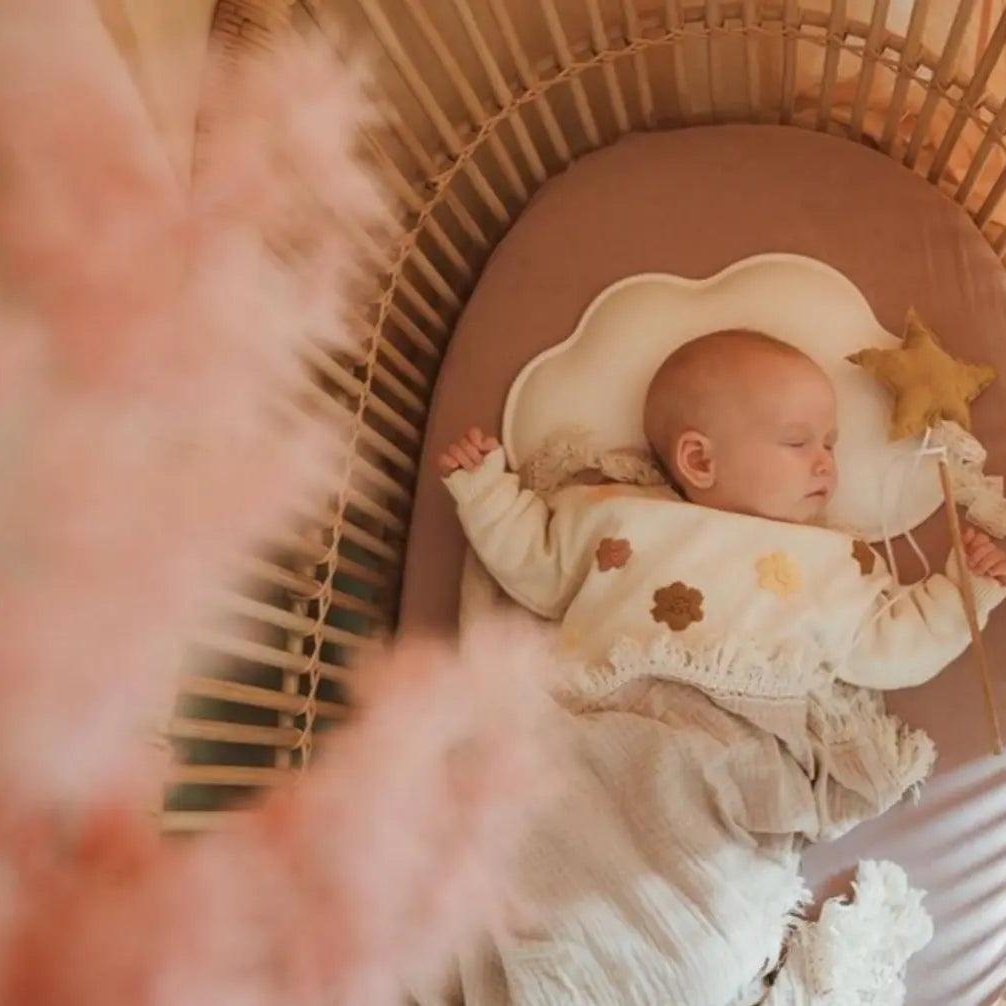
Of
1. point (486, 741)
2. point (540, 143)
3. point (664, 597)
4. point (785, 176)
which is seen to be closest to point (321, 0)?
point (540, 143)

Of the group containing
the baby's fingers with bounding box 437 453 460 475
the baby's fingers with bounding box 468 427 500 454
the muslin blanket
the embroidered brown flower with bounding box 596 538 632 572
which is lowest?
the muslin blanket

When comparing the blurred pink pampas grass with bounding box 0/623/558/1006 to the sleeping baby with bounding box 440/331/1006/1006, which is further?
the sleeping baby with bounding box 440/331/1006/1006

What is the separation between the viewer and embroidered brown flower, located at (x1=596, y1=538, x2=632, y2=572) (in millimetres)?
1095

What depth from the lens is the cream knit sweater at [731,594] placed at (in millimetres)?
1030

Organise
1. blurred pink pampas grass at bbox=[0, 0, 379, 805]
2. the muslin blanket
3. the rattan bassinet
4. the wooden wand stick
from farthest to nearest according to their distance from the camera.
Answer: the rattan bassinet → the wooden wand stick → the muslin blanket → blurred pink pampas grass at bbox=[0, 0, 379, 805]

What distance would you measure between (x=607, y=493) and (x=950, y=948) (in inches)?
19.0

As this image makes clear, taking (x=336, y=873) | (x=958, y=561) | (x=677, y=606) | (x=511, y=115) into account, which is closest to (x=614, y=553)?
(x=677, y=606)

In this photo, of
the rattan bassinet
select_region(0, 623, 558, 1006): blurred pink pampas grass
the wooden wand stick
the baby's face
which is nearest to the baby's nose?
the baby's face

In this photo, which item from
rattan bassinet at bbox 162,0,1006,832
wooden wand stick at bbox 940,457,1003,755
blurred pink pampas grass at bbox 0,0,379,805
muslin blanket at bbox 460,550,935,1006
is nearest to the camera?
blurred pink pampas grass at bbox 0,0,379,805

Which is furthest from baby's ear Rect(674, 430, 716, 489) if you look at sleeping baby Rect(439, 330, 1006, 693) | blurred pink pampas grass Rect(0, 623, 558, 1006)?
blurred pink pampas grass Rect(0, 623, 558, 1006)

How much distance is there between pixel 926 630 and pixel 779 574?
0.43 feet

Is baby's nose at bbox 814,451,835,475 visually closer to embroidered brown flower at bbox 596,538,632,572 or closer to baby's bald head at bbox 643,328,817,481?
baby's bald head at bbox 643,328,817,481

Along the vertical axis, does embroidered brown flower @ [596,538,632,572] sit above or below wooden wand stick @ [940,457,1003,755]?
above

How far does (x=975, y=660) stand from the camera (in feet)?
3.54
